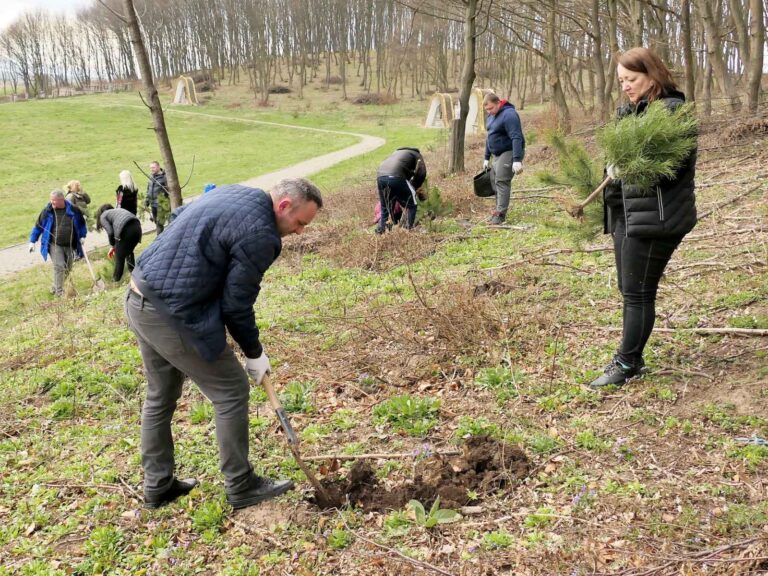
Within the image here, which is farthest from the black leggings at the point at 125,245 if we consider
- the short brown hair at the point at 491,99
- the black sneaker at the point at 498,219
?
the short brown hair at the point at 491,99

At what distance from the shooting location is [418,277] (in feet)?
22.5

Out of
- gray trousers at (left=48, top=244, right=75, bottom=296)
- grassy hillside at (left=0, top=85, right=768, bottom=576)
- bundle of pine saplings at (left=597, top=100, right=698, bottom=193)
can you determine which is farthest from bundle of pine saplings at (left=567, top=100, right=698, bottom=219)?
gray trousers at (left=48, top=244, right=75, bottom=296)

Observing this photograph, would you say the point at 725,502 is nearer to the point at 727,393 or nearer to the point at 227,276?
the point at 727,393

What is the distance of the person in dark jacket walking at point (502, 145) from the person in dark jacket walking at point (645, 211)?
4.52 meters

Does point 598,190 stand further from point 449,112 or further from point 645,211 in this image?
point 449,112

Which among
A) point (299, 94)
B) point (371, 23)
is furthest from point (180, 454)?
point (371, 23)

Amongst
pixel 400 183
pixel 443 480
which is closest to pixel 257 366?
pixel 443 480

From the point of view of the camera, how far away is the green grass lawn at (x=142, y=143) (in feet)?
76.8

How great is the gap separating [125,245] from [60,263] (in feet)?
5.87

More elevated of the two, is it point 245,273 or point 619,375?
point 245,273

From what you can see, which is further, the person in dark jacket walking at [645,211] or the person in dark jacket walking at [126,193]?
the person in dark jacket walking at [126,193]

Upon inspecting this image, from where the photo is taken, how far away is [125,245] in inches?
364

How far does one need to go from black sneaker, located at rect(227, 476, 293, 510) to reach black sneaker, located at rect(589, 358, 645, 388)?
2072 mm

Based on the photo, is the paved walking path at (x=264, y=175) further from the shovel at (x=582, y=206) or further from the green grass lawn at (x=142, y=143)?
the shovel at (x=582, y=206)
